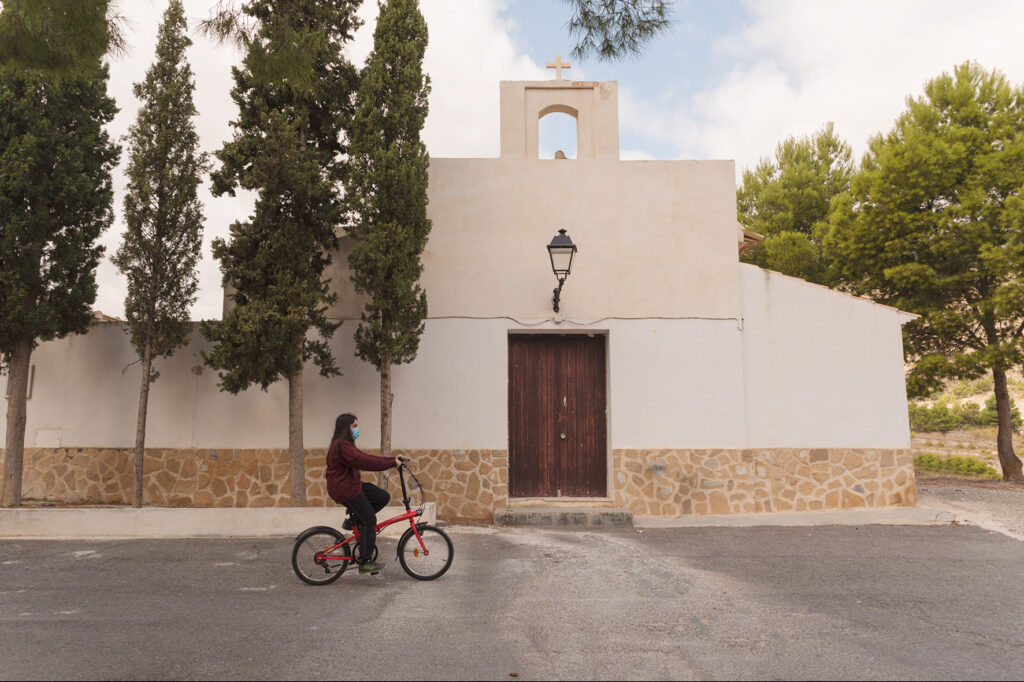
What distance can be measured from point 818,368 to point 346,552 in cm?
743

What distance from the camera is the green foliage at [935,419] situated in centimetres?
3159

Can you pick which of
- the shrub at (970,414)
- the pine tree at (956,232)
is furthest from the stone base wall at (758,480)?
the shrub at (970,414)

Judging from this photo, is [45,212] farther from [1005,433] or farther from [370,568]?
[1005,433]

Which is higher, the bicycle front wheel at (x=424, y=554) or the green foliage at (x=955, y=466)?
the bicycle front wheel at (x=424, y=554)

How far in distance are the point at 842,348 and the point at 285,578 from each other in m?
8.34

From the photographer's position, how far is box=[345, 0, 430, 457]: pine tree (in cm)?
831

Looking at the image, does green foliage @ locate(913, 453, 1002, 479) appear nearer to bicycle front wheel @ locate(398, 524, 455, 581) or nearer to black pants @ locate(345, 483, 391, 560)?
bicycle front wheel @ locate(398, 524, 455, 581)

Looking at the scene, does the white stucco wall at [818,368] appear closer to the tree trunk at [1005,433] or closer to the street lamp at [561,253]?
the street lamp at [561,253]

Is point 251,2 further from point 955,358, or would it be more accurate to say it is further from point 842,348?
point 955,358

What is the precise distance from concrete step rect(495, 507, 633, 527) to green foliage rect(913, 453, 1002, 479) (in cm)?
1648

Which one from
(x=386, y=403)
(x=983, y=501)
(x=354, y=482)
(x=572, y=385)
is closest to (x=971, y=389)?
(x=983, y=501)

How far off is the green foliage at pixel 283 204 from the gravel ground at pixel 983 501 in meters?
9.50

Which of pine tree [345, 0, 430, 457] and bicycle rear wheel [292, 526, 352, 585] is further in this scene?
pine tree [345, 0, 430, 457]

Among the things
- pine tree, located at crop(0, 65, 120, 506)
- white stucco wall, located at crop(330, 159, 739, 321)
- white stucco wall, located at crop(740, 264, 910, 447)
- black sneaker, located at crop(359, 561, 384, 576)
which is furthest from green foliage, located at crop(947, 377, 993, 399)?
pine tree, located at crop(0, 65, 120, 506)
